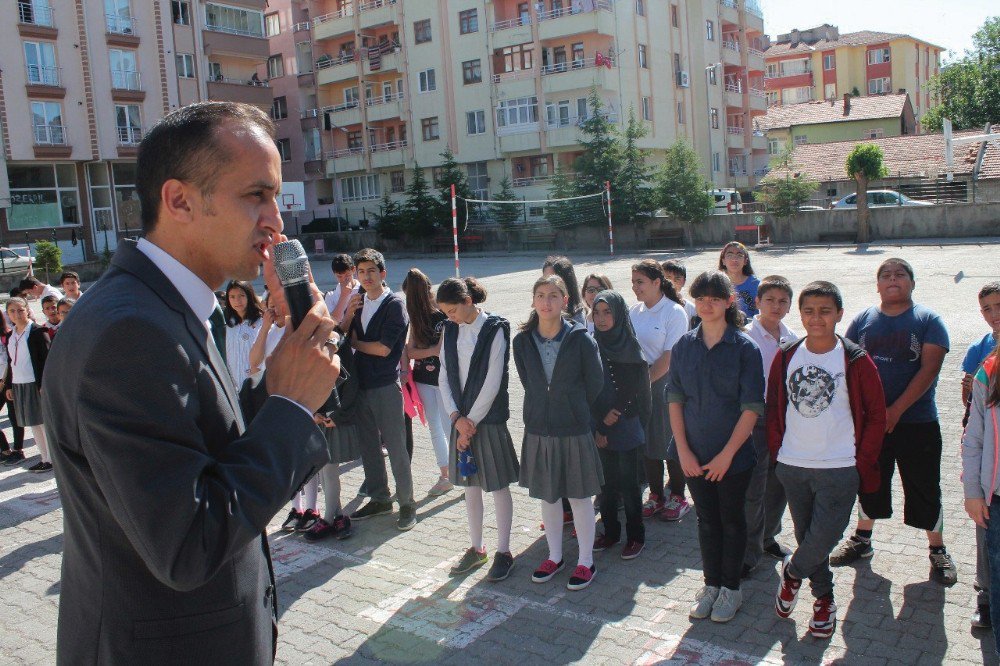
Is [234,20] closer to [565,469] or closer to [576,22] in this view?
[576,22]

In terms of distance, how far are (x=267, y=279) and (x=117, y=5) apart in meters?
48.2

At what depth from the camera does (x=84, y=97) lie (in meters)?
42.3

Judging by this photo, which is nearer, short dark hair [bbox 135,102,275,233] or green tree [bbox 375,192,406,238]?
short dark hair [bbox 135,102,275,233]

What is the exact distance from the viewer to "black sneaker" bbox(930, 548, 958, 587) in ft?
17.5

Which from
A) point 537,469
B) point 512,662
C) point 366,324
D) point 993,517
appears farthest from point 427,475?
point 993,517

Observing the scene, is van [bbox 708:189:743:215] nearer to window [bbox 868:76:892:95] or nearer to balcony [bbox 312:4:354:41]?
balcony [bbox 312:4:354:41]

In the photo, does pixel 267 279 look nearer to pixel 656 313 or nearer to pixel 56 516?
pixel 656 313

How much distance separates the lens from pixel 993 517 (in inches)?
163

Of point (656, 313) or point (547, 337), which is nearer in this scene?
point (547, 337)

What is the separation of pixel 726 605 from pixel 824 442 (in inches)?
44.5

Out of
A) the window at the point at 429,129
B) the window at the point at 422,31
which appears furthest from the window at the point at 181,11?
the window at the point at 429,129

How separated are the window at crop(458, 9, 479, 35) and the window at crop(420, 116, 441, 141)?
17.7ft

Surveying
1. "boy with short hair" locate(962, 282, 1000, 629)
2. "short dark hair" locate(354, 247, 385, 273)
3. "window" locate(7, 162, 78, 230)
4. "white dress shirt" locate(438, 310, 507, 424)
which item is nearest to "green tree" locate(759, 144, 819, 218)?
"short dark hair" locate(354, 247, 385, 273)

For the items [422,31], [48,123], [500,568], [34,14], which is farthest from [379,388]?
[422,31]
